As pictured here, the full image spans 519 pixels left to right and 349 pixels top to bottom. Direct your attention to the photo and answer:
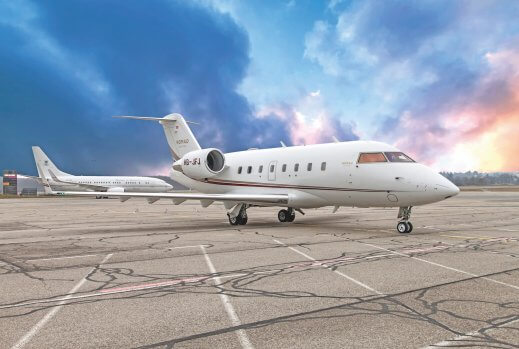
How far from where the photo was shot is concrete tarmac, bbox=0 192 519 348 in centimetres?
452

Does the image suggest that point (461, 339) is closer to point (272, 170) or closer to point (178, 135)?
point (272, 170)

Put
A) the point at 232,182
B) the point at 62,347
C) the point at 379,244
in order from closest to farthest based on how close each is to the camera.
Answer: the point at 62,347 < the point at 379,244 < the point at 232,182

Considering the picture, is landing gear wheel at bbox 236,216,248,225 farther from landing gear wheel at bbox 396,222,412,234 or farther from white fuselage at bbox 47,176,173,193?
white fuselage at bbox 47,176,173,193

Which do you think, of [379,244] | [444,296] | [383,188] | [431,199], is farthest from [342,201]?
[444,296]

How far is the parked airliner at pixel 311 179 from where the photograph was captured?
14594 mm

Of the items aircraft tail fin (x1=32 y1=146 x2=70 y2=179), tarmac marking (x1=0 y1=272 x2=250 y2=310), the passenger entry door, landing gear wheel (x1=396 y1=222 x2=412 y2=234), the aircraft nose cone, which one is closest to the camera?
tarmac marking (x1=0 y1=272 x2=250 y2=310)

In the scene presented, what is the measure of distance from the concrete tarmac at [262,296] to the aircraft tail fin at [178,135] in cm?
1335

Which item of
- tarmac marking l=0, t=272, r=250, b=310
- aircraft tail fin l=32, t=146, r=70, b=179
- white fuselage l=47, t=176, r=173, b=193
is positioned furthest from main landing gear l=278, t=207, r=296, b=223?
aircraft tail fin l=32, t=146, r=70, b=179

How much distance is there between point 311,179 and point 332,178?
104 cm

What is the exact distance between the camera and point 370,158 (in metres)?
15.8

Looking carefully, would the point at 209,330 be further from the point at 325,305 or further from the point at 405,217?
the point at 405,217

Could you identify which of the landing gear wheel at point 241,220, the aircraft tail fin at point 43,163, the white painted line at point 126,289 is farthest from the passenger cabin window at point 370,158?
the aircraft tail fin at point 43,163

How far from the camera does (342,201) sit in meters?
16.6

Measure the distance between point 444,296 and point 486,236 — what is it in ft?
29.3
